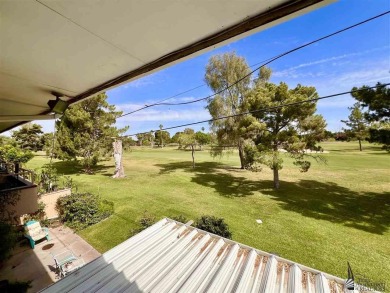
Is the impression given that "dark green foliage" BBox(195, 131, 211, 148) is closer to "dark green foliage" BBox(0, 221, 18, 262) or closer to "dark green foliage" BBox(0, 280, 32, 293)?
"dark green foliage" BBox(0, 221, 18, 262)

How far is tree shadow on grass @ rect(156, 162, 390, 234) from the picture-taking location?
10.7m

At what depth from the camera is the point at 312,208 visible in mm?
12391

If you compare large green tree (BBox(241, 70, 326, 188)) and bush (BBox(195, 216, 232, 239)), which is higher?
large green tree (BBox(241, 70, 326, 188))

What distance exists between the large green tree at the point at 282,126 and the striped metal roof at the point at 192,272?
9.62 metres

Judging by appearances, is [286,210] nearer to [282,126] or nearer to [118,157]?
[282,126]

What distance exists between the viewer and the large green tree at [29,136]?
45562 mm

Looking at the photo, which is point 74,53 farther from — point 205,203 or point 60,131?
point 60,131

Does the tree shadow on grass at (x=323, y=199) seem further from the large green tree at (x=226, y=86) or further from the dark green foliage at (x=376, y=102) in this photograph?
the dark green foliage at (x=376, y=102)

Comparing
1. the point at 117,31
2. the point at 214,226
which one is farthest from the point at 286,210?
the point at 117,31

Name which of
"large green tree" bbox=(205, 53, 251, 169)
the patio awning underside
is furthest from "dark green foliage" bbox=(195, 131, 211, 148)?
the patio awning underside

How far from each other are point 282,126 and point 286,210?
5577 millimetres

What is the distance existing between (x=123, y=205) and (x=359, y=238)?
12.1m

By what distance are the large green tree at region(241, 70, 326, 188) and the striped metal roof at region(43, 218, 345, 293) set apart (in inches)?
379

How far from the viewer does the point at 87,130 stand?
2083cm
